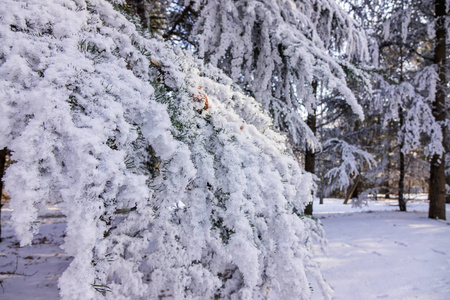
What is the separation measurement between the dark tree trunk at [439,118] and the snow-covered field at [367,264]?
2.84ft

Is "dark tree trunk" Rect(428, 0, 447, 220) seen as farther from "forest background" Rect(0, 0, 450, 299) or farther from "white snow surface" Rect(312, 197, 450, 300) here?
"forest background" Rect(0, 0, 450, 299)

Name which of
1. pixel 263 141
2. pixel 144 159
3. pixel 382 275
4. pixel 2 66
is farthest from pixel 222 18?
pixel 382 275

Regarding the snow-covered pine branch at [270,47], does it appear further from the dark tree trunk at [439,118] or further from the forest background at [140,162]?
the dark tree trunk at [439,118]

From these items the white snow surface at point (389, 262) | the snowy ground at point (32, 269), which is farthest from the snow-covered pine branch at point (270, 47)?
the white snow surface at point (389, 262)

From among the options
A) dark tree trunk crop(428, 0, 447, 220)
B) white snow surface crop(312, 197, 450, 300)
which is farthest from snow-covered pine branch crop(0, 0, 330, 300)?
dark tree trunk crop(428, 0, 447, 220)

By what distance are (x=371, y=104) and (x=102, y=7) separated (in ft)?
31.0

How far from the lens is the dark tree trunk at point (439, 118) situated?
27.7 feet

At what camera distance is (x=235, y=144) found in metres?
1.57

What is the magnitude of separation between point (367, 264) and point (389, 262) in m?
0.42

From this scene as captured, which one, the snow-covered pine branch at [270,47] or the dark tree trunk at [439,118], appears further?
the dark tree trunk at [439,118]

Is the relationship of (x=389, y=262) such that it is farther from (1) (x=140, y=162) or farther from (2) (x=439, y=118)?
(2) (x=439, y=118)

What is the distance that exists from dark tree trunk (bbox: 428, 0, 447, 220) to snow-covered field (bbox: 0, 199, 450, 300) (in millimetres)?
866

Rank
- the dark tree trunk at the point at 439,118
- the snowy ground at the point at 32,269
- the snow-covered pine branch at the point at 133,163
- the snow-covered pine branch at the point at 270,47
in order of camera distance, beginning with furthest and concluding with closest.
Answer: the dark tree trunk at the point at 439,118 → the snowy ground at the point at 32,269 → the snow-covered pine branch at the point at 270,47 → the snow-covered pine branch at the point at 133,163

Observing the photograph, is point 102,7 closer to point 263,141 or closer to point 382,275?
point 263,141
